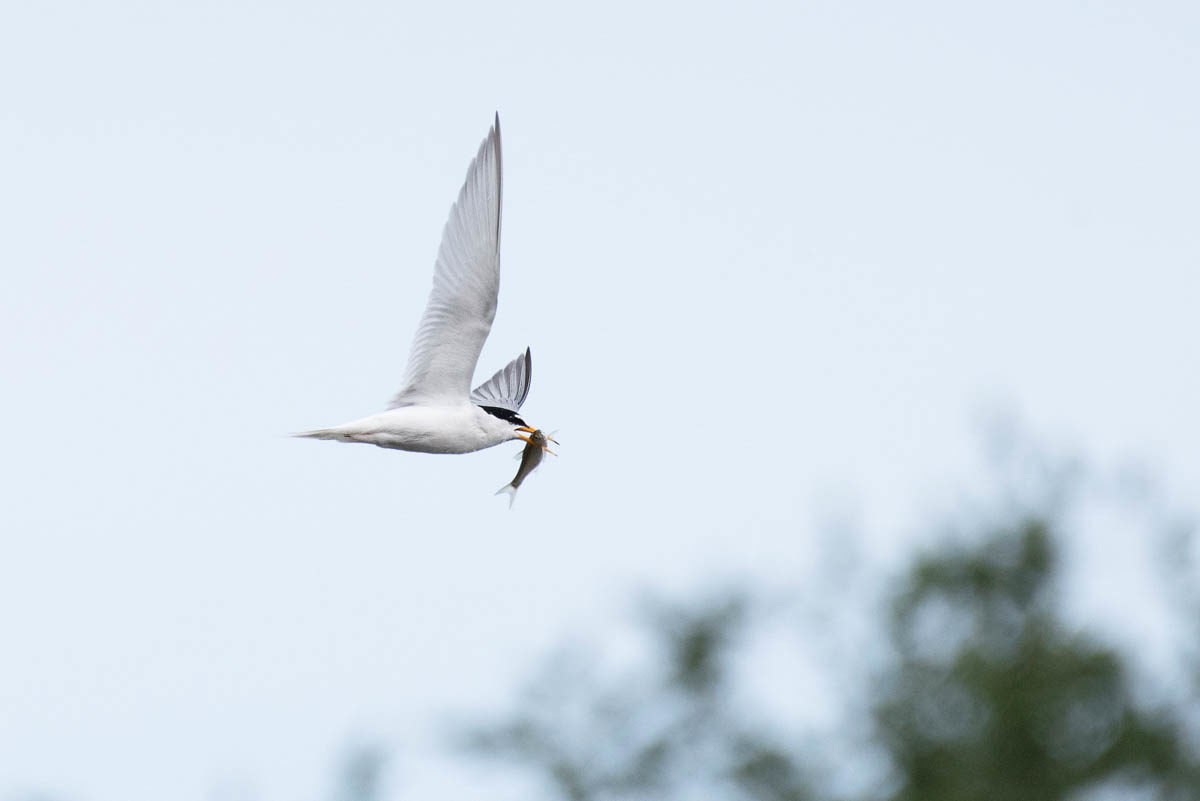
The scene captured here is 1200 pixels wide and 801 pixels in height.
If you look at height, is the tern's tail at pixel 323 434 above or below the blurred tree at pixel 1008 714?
above

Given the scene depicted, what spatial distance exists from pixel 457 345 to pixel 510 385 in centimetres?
195

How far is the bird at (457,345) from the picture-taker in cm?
1053

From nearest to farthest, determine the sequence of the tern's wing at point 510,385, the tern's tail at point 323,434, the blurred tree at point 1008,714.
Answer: the tern's tail at point 323,434, the blurred tree at point 1008,714, the tern's wing at point 510,385

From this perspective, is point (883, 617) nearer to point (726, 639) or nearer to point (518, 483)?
point (726, 639)

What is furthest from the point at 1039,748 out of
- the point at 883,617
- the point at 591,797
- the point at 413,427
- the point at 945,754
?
the point at 413,427

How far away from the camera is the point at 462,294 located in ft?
35.5

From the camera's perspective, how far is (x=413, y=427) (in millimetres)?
10656

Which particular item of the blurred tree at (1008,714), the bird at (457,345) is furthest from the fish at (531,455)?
the blurred tree at (1008,714)

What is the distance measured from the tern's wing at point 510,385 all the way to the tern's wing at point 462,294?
1.45 meters

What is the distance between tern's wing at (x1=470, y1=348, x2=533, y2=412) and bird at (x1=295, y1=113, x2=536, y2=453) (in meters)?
1.35

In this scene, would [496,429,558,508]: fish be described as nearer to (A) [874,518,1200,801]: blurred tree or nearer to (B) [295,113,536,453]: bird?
(B) [295,113,536,453]: bird

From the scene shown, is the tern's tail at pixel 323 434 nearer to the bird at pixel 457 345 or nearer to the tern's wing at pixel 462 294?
the bird at pixel 457 345

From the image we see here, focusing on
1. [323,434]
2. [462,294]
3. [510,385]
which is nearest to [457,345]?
[462,294]

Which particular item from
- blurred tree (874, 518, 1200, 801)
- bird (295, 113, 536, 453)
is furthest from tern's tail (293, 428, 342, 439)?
blurred tree (874, 518, 1200, 801)
